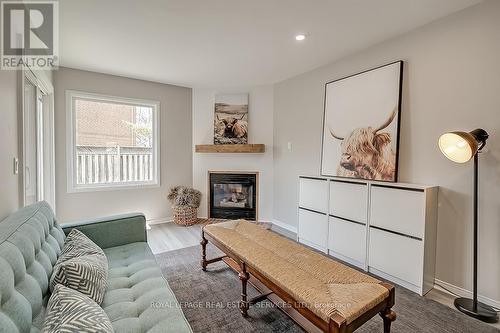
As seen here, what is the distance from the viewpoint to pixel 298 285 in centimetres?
142

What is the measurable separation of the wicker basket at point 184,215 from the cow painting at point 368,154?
2494 millimetres

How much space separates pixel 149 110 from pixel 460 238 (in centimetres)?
445

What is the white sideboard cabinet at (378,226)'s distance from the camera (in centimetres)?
213

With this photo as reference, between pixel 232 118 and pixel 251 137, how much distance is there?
1.60 ft

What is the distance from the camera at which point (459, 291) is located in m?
2.10

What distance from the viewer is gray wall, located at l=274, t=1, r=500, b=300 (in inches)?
76.2

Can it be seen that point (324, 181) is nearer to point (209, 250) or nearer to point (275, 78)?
point (209, 250)

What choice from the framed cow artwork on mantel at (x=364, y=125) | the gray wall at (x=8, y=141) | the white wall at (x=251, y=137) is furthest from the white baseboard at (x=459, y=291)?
the gray wall at (x=8, y=141)

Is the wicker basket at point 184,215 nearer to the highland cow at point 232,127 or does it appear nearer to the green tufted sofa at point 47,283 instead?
the highland cow at point 232,127

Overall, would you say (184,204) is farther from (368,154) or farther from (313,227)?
(368,154)

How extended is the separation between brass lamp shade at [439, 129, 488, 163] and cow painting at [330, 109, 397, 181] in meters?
0.64

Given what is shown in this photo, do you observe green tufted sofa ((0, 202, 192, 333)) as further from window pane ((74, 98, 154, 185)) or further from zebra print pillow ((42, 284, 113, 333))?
window pane ((74, 98, 154, 185))
